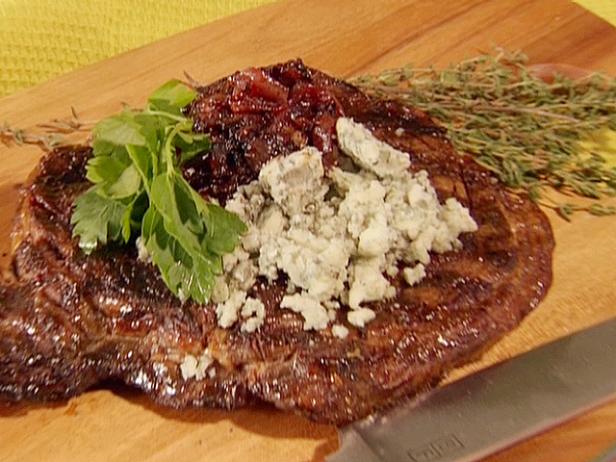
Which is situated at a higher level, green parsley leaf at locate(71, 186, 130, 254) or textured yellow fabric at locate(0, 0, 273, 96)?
green parsley leaf at locate(71, 186, 130, 254)

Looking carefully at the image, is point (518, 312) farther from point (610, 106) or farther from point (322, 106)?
point (610, 106)

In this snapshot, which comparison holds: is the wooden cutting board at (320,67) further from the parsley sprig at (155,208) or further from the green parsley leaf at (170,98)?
the green parsley leaf at (170,98)

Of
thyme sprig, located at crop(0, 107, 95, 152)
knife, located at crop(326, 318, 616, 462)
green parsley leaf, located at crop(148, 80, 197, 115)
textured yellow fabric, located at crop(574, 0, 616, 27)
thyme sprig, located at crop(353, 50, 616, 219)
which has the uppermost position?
green parsley leaf, located at crop(148, 80, 197, 115)

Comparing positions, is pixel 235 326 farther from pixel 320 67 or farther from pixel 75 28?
pixel 75 28

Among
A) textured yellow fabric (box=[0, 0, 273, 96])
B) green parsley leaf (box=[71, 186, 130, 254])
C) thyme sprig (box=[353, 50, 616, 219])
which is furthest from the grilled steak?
textured yellow fabric (box=[0, 0, 273, 96])

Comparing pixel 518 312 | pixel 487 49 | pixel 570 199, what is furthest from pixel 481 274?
pixel 487 49

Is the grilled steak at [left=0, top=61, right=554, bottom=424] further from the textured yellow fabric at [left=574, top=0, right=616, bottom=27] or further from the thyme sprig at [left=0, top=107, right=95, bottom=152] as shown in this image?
the textured yellow fabric at [left=574, top=0, right=616, bottom=27]
